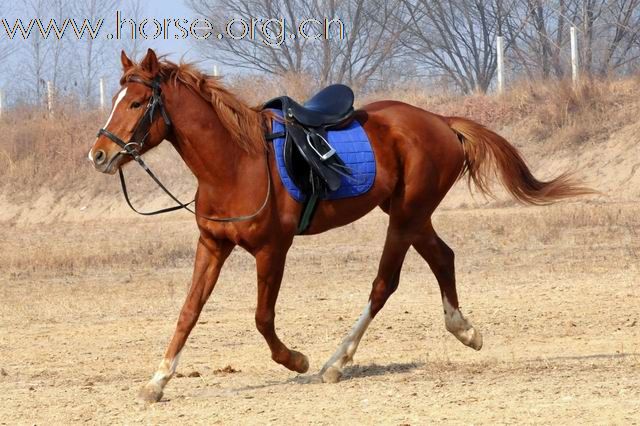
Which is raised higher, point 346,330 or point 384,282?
point 384,282

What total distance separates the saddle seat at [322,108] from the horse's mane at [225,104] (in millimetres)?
281

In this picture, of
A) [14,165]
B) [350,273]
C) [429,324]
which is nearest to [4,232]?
[14,165]

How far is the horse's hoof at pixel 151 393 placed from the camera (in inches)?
303

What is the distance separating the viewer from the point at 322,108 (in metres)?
8.80

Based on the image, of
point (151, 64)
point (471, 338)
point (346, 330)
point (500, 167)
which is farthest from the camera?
point (346, 330)

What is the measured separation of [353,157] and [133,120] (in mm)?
1582

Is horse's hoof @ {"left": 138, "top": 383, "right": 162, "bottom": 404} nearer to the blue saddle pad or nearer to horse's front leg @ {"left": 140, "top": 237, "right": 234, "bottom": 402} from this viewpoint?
horse's front leg @ {"left": 140, "top": 237, "right": 234, "bottom": 402}

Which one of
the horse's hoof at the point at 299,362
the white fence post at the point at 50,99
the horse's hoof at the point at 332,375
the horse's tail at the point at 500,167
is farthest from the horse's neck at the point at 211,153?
the white fence post at the point at 50,99

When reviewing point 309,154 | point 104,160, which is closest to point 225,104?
point 309,154

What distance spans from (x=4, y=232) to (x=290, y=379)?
58.0 feet

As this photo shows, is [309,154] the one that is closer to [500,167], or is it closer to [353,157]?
[353,157]

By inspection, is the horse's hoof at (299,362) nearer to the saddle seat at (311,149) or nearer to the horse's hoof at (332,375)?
the horse's hoof at (332,375)

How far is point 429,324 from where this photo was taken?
11.0m

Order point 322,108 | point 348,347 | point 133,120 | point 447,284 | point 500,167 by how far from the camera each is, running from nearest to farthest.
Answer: point 133,120
point 348,347
point 322,108
point 447,284
point 500,167
